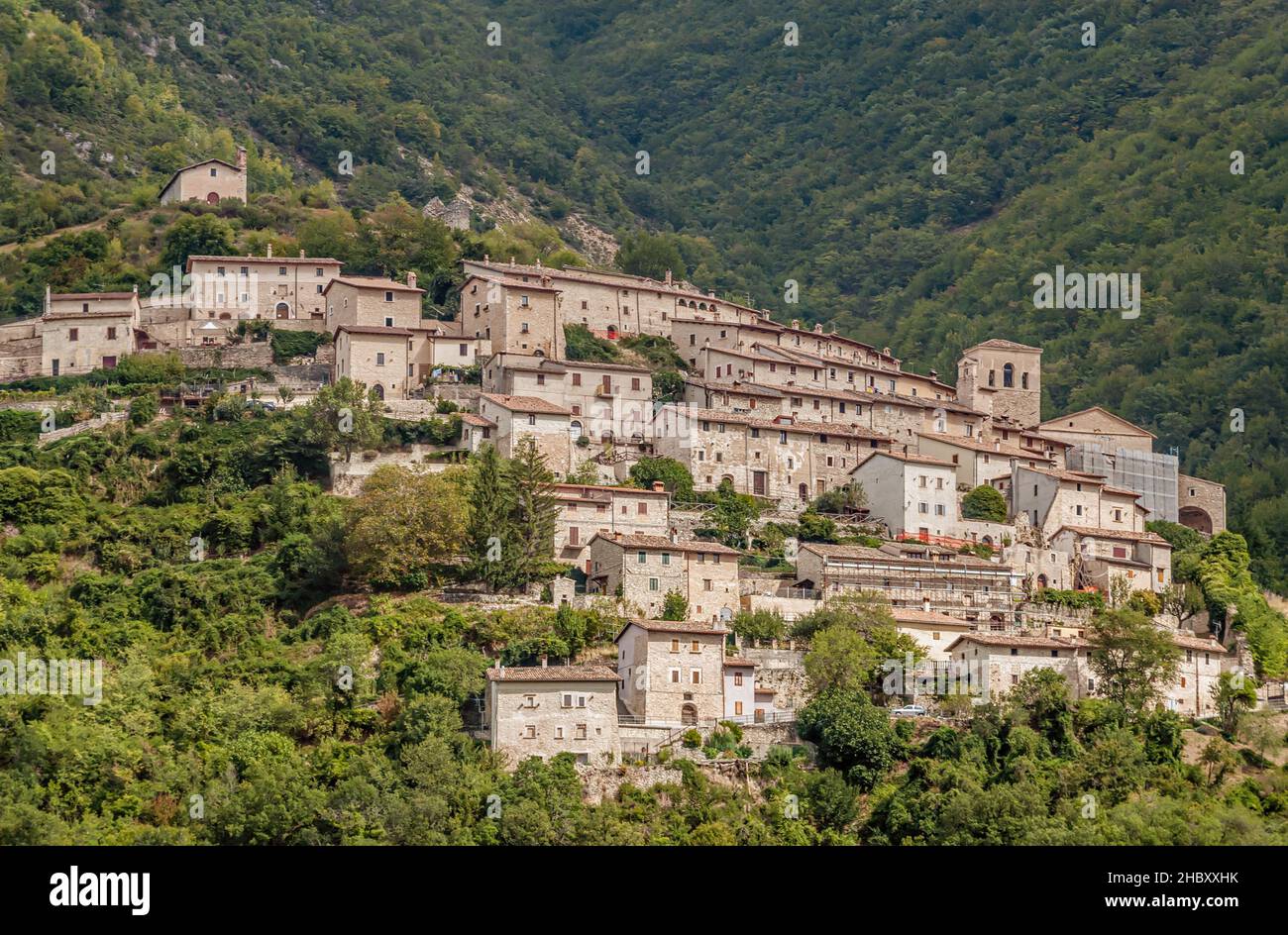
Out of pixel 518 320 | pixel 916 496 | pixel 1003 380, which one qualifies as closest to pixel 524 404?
pixel 518 320

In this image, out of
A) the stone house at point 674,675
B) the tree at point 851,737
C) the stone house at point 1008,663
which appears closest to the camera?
the tree at point 851,737

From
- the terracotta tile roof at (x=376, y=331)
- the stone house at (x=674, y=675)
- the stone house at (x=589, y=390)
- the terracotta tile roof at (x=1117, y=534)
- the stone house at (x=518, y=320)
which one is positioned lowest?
the stone house at (x=674, y=675)

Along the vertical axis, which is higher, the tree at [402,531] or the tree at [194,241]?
the tree at [194,241]

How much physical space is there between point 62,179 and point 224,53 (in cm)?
3836

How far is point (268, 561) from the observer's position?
64.6 metres

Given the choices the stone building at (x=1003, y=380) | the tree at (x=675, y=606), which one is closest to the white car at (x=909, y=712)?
the tree at (x=675, y=606)

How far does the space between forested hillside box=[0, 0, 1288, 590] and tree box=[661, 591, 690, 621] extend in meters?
32.0

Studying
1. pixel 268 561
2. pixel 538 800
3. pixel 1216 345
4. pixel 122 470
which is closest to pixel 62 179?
pixel 122 470

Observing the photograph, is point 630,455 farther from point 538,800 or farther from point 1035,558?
point 538,800

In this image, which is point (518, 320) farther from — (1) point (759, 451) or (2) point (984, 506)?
(2) point (984, 506)

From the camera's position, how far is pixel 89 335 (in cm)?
8138

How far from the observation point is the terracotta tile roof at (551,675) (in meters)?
53.4

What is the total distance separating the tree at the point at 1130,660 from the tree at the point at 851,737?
325 inches

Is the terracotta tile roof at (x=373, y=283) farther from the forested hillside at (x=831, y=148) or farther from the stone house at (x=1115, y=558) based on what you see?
the stone house at (x=1115, y=558)
